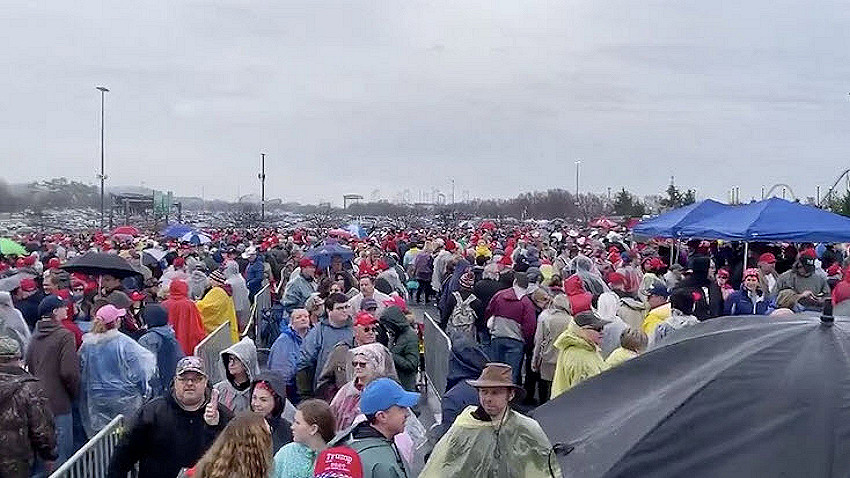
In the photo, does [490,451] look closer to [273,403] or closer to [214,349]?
[273,403]

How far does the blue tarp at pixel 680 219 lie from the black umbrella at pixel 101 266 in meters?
11.5

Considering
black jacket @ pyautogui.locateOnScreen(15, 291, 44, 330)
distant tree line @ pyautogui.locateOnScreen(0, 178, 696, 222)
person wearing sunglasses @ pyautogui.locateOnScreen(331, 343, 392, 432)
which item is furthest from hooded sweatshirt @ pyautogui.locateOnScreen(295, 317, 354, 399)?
distant tree line @ pyautogui.locateOnScreen(0, 178, 696, 222)

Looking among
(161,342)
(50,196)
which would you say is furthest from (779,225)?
(50,196)

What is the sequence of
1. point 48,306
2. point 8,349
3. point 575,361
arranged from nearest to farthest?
point 8,349 < point 575,361 < point 48,306

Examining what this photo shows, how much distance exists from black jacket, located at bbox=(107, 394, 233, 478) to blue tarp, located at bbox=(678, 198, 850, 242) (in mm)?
12073

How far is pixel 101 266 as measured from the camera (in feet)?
35.5

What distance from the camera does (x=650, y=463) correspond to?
2.54 metres

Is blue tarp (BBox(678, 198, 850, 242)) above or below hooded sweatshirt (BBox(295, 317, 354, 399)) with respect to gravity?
above

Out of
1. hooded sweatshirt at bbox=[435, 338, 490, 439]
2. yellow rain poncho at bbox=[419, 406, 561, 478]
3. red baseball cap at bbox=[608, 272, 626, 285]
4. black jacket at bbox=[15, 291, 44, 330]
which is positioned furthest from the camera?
red baseball cap at bbox=[608, 272, 626, 285]

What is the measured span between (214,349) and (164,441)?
5260 mm

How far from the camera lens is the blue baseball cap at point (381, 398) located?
4.31 metres

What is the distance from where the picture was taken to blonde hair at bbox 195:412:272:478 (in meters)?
3.71

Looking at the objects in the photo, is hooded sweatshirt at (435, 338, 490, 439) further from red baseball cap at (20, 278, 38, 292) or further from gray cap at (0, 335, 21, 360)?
red baseball cap at (20, 278, 38, 292)

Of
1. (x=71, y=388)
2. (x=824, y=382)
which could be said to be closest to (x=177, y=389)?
(x=71, y=388)
